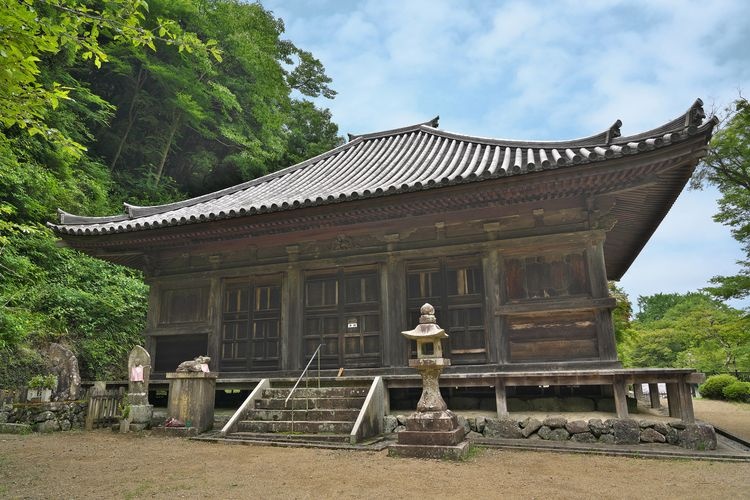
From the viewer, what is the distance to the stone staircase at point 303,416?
24.4 feet

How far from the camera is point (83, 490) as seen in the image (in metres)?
4.82

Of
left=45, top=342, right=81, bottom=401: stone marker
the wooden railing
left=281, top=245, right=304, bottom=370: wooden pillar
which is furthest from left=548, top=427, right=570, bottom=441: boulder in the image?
left=45, top=342, right=81, bottom=401: stone marker

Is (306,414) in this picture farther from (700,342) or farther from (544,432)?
(700,342)

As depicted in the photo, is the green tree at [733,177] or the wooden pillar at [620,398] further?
the green tree at [733,177]

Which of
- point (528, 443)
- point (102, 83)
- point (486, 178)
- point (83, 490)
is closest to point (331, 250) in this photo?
point (486, 178)

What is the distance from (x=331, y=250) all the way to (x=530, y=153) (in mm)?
4692

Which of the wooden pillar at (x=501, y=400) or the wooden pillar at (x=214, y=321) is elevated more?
the wooden pillar at (x=214, y=321)

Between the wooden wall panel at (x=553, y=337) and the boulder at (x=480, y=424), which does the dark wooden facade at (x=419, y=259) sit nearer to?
the wooden wall panel at (x=553, y=337)

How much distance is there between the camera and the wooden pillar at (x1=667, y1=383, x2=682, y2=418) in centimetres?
688

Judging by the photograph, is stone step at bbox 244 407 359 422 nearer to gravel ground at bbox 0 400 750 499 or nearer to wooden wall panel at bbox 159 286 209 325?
gravel ground at bbox 0 400 750 499

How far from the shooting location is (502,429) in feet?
24.7

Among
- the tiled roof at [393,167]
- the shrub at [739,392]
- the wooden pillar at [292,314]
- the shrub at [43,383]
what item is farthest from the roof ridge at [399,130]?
the shrub at [739,392]

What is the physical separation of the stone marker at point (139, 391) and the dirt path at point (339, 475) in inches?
82.5

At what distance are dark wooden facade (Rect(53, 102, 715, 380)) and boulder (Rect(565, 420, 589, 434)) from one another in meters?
1.12
